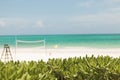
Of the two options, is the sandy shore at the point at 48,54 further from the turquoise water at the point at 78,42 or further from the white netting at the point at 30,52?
the turquoise water at the point at 78,42

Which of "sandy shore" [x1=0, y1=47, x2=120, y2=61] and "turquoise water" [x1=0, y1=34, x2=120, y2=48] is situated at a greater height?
"sandy shore" [x1=0, y1=47, x2=120, y2=61]

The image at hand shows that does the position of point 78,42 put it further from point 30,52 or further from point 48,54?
point 48,54

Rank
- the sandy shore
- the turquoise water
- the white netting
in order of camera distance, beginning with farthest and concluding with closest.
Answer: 1. the turquoise water
2. the sandy shore
3. the white netting

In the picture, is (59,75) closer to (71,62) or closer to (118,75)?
(71,62)

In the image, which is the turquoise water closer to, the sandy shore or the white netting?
the white netting

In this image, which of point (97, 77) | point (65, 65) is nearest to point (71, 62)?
point (65, 65)

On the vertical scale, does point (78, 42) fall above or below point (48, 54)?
below

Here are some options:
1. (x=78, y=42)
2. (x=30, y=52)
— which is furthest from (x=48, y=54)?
(x=78, y=42)

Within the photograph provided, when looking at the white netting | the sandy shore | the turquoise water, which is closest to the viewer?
the white netting

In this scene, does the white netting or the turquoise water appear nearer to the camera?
the white netting

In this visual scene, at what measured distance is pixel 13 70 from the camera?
5062 millimetres

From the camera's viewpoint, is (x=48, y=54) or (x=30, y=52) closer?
(x=48, y=54)

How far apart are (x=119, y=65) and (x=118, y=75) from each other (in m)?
0.21

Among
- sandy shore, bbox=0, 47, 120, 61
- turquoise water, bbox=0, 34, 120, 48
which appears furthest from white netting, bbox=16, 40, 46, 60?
turquoise water, bbox=0, 34, 120, 48
